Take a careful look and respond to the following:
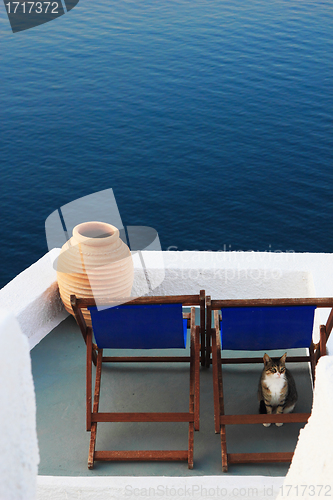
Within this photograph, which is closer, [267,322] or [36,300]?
[267,322]

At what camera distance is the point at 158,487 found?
204cm

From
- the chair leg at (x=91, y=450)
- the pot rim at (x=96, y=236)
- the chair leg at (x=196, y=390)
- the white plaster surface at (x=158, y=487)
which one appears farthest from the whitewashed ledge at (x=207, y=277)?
the white plaster surface at (x=158, y=487)

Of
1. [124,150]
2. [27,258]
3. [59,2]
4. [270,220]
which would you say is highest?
[59,2]

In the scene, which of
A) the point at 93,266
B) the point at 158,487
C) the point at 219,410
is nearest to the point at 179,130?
the point at 93,266

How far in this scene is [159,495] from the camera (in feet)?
6.64

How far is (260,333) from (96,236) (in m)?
1.12

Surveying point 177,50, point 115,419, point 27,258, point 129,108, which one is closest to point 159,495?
point 115,419

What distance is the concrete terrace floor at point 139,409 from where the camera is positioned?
2383mm

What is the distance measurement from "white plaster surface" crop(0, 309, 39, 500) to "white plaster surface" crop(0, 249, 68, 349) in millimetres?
2322

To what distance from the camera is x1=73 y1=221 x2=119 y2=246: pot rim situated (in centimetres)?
301

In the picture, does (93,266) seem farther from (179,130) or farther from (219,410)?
(179,130)

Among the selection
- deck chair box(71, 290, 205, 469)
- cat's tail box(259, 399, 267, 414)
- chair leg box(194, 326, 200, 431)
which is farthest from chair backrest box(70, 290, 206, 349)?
cat's tail box(259, 399, 267, 414)

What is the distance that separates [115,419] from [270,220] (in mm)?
7890

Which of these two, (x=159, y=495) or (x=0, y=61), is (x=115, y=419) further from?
(x=0, y=61)
